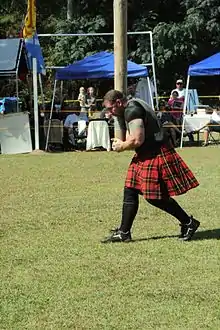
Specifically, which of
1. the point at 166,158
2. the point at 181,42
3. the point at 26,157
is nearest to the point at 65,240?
the point at 166,158

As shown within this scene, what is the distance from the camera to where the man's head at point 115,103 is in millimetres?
5754

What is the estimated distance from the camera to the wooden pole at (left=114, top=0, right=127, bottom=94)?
14008mm

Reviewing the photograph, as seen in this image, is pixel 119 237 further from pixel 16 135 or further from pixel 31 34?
pixel 31 34

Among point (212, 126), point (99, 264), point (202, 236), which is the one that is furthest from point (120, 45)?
point (99, 264)

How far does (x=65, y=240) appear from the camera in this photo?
617 cm

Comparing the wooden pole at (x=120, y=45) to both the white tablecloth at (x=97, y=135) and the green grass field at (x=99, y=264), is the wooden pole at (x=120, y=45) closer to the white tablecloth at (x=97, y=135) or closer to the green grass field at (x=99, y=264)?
the white tablecloth at (x=97, y=135)

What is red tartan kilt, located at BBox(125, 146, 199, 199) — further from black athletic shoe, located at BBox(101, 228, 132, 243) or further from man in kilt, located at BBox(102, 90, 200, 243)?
black athletic shoe, located at BBox(101, 228, 132, 243)

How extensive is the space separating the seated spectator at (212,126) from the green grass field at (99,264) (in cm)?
661

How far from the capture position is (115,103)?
5.76 m

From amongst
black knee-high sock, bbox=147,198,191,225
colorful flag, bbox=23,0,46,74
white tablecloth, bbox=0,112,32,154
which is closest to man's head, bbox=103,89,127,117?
black knee-high sock, bbox=147,198,191,225

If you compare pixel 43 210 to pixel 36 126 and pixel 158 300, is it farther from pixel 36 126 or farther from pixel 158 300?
pixel 36 126

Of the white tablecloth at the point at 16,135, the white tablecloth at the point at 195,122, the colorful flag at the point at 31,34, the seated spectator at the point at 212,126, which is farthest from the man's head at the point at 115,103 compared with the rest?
the white tablecloth at the point at 195,122

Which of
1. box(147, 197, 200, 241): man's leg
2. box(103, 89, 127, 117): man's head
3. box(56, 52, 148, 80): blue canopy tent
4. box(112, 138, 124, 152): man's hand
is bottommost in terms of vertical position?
box(147, 197, 200, 241): man's leg

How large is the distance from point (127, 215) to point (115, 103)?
3.32 feet
